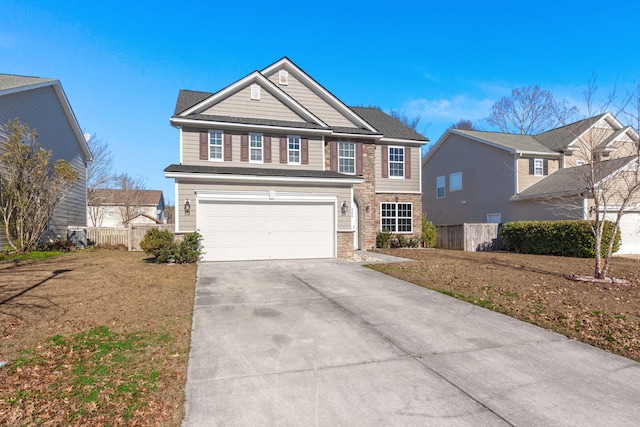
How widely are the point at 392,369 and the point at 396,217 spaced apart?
50.3ft

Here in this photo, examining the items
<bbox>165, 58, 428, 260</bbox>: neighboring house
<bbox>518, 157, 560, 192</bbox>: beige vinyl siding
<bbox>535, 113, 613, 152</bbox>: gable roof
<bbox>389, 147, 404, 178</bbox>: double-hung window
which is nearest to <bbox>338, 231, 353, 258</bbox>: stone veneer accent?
<bbox>165, 58, 428, 260</bbox>: neighboring house

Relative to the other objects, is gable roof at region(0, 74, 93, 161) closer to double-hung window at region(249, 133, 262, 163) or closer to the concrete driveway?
double-hung window at region(249, 133, 262, 163)

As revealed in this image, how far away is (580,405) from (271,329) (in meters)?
3.78

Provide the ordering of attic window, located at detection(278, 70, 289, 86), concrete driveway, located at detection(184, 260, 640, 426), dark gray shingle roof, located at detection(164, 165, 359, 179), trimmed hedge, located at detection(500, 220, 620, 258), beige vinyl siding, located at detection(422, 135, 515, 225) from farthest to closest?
beige vinyl siding, located at detection(422, 135, 515, 225), attic window, located at detection(278, 70, 289, 86), trimmed hedge, located at detection(500, 220, 620, 258), dark gray shingle roof, located at detection(164, 165, 359, 179), concrete driveway, located at detection(184, 260, 640, 426)

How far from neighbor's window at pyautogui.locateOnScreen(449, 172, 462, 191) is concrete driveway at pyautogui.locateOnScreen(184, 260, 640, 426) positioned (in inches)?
762

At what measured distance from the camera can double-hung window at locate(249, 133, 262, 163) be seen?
51.1 feet

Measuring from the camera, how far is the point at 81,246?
18.3 meters

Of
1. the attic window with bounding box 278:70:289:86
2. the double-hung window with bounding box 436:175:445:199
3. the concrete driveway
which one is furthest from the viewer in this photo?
the double-hung window with bounding box 436:175:445:199

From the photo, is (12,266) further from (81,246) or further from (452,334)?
(452,334)

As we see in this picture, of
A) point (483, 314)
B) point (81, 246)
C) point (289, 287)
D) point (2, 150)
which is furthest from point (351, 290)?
point (81, 246)

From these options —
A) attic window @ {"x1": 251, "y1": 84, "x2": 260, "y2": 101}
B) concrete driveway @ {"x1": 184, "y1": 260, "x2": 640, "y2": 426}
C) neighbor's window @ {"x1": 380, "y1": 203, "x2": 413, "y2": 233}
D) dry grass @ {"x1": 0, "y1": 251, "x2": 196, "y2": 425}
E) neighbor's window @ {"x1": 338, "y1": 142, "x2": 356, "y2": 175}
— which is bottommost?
concrete driveway @ {"x1": 184, "y1": 260, "x2": 640, "y2": 426}

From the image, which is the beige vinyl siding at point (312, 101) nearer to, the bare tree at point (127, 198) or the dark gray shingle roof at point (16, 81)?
the dark gray shingle roof at point (16, 81)

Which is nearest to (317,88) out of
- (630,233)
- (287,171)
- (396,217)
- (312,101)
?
(312,101)

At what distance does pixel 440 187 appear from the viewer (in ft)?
86.9
